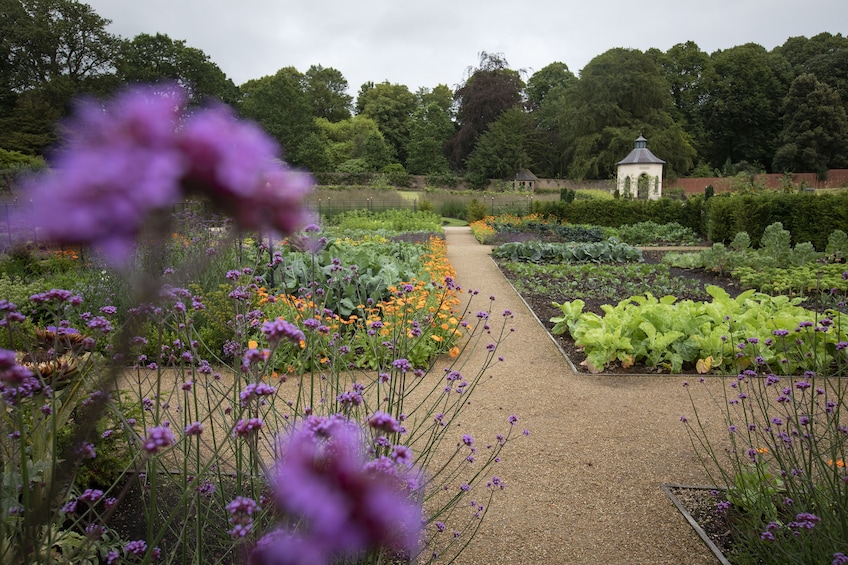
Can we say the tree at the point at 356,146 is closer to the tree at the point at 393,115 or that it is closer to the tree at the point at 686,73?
the tree at the point at 393,115

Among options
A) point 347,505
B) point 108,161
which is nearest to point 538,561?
point 347,505

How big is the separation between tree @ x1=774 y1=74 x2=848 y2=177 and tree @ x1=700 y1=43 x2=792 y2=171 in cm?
306

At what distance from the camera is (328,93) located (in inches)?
2340

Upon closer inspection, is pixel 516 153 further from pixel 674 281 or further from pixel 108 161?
pixel 108 161

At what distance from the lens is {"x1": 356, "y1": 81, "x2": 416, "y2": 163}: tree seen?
54500 mm

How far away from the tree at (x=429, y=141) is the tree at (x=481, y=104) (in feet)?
4.88

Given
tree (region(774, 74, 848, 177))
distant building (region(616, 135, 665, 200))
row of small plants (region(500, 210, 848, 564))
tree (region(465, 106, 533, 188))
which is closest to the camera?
row of small plants (region(500, 210, 848, 564))

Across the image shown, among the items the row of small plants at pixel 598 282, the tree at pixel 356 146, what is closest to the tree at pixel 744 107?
the tree at pixel 356 146

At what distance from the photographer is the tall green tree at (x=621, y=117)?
4159 centimetres

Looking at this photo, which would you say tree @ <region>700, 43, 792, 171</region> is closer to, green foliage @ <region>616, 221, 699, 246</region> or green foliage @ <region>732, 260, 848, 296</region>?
green foliage @ <region>616, 221, 699, 246</region>

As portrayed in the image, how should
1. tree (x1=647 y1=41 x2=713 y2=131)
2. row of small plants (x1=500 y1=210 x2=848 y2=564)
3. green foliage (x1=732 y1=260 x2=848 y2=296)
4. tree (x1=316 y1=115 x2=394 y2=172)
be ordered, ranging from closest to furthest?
row of small plants (x1=500 y1=210 x2=848 y2=564)
green foliage (x1=732 y1=260 x2=848 y2=296)
tree (x1=316 y1=115 x2=394 y2=172)
tree (x1=647 y1=41 x2=713 y2=131)

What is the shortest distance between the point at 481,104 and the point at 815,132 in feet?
87.0

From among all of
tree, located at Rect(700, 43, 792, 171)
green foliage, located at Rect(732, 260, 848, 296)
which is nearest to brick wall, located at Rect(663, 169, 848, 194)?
tree, located at Rect(700, 43, 792, 171)

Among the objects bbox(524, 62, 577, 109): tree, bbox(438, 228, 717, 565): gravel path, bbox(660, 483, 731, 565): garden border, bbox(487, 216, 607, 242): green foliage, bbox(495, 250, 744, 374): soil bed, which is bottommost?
bbox(438, 228, 717, 565): gravel path
